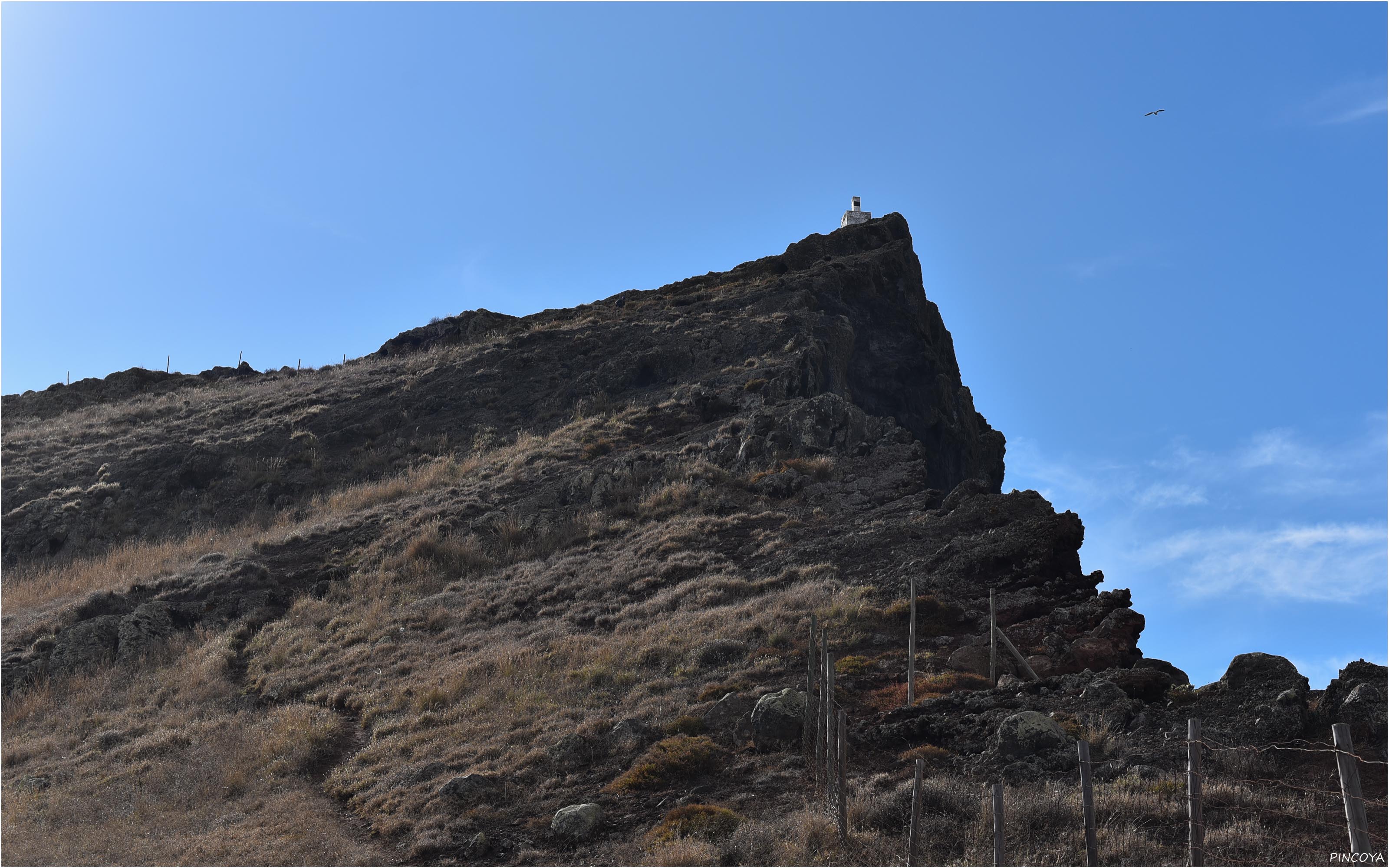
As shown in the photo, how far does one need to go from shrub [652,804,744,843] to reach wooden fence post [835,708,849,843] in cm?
139

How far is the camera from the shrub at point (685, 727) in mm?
15195

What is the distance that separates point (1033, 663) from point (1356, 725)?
511 centimetres

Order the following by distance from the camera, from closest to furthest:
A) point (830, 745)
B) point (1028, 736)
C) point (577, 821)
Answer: point (830, 745), point (577, 821), point (1028, 736)

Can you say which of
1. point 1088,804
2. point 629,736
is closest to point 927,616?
point 629,736

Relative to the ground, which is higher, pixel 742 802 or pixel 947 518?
pixel 947 518

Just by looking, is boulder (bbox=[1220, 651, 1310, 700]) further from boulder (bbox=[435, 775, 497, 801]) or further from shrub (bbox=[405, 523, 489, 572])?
shrub (bbox=[405, 523, 489, 572])

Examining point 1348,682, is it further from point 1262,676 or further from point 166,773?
point 166,773

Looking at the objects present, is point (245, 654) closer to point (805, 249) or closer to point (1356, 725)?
point (1356, 725)

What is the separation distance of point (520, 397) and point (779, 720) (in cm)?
3301

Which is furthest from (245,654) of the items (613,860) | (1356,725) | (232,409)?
(232,409)

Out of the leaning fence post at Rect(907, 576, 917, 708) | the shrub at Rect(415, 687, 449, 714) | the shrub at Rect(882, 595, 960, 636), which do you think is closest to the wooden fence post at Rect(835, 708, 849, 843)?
the leaning fence post at Rect(907, 576, 917, 708)

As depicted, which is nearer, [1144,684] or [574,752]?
[1144,684]

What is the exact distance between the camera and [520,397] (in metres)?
45.7

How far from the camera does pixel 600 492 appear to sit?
31.8 m
